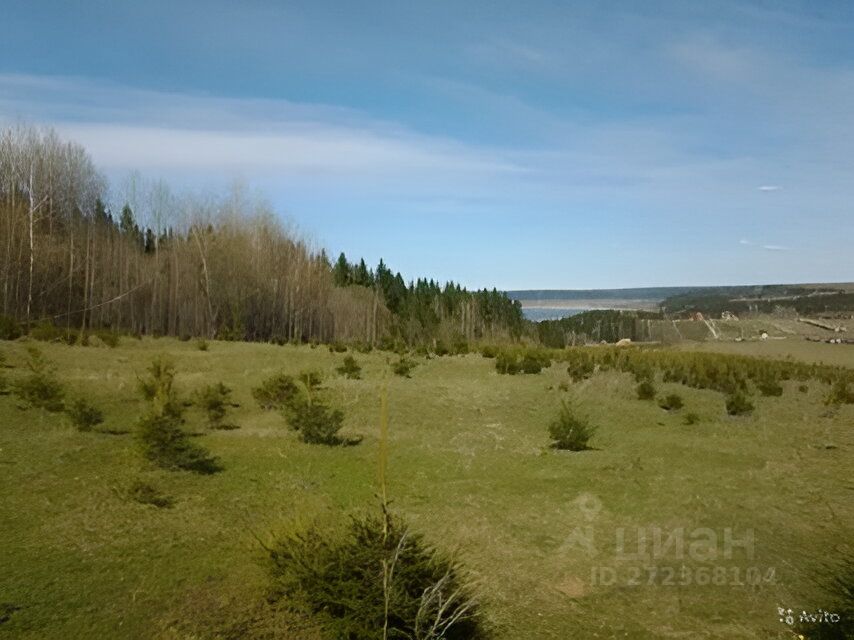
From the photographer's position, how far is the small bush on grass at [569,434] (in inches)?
444

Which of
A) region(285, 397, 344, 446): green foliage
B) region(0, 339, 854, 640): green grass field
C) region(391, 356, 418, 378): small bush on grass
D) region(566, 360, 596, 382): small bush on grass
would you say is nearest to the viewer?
region(0, 339, 854, 640): green grass field

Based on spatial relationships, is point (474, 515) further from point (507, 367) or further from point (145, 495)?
point (507, 367)

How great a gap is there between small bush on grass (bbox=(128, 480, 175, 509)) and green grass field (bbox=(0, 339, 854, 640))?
11 centimetres

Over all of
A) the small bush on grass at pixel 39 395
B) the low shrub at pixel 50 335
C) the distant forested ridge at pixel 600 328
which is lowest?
the distant forested ridge at pixel 600 328

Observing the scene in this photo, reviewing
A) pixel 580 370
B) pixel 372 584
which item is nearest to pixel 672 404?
pixel 580 370

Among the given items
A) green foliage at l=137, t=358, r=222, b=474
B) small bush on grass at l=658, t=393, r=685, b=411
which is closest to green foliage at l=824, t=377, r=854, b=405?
small bush on grass at l=658, t=393, r=685, b=411

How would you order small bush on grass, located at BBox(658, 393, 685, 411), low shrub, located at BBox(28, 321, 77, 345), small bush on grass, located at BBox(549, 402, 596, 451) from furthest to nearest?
low shrub, located at BBox(28, 321, 77, 345) → small bush on grass, located at BBox(658, 393, 685, 411) → small bush on grass, located at BBox(549, 402, 596, 451)

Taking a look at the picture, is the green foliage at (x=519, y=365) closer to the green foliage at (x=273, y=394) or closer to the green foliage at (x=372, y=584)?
the green foliage at (x=273, y=394)

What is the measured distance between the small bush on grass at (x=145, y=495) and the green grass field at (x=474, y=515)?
107 millimetres

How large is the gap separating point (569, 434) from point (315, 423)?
4453mm

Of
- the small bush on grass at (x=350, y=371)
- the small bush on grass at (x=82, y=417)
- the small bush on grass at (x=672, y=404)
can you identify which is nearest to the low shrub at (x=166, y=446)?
the small bush on grass at (x=82, y=417)

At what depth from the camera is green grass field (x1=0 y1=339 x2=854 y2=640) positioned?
→ 16.9 feet

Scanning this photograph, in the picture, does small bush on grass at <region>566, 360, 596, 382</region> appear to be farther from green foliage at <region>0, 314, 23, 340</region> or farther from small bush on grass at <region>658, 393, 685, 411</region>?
green foliage at <region>0, 314, 23, 340</region>

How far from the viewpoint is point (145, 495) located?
718cm
